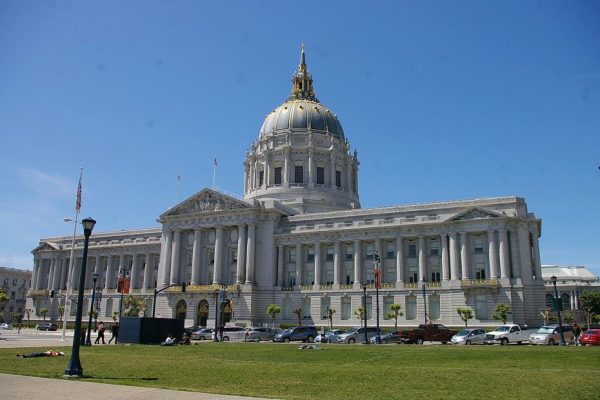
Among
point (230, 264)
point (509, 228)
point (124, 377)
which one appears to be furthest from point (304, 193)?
point (124, 377)

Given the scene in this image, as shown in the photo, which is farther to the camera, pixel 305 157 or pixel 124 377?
pixel 305 157

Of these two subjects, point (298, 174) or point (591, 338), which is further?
point (298, 174)

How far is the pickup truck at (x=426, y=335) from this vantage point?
171 feet

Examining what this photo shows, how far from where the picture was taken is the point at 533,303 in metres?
72.2

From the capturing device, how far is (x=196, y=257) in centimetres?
9250

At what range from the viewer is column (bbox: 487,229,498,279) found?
242ft

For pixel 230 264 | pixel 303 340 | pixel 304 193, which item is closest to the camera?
pixel 303 340

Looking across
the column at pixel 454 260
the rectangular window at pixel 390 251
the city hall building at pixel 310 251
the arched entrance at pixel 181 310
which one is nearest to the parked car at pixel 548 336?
the city hall building at pixel 310 251

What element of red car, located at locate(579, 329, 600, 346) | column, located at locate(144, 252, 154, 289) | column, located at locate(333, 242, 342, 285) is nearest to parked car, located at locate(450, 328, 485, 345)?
red car, located at locate(579, 329, 600, 346)

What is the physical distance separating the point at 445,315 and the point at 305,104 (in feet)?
192

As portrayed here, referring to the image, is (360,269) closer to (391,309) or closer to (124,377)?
(391,309)

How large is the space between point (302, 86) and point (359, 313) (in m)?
63.0

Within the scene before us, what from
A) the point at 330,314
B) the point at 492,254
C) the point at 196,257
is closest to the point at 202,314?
the point at 196,257

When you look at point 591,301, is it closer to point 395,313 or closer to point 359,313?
point 395,313
